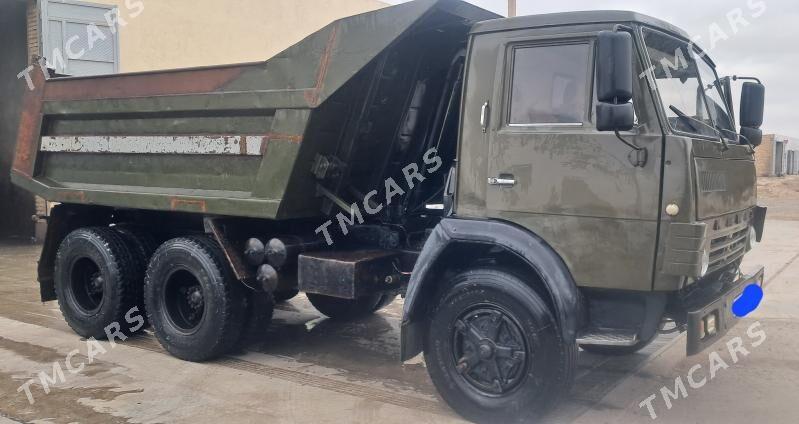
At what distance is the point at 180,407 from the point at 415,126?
2572 mm

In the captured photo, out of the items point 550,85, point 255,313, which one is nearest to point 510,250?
point 550,85

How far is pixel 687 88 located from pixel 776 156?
38391 millimetres

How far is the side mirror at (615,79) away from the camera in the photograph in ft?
11.8

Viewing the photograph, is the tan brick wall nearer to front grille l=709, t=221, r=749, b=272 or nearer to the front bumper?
front grille l=709, t=221, r=749, b=272

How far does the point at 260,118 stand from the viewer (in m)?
5.23

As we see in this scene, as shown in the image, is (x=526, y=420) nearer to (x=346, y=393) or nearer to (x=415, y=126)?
(x=346, y=393)

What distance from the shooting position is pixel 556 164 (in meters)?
4.09

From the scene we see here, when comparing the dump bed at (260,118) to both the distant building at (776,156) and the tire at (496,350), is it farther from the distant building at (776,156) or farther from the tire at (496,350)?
the distant building at (776,156)

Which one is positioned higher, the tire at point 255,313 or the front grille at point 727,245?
the front grille at point 727,245

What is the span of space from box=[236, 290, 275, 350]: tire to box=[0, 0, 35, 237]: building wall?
9780 mm

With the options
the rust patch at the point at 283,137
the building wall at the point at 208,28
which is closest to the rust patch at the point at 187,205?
the rust patch at the point at 283,137

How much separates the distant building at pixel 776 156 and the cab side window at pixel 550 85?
33.3 m

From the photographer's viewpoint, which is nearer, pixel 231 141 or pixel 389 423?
pixel 389 423

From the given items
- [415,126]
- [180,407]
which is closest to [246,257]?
[180,407]
